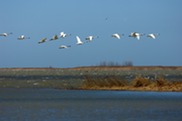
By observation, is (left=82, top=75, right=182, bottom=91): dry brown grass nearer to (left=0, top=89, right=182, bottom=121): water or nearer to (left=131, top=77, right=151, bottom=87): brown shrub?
(left=131, top=77, right=151, bottom=87): brown shrub

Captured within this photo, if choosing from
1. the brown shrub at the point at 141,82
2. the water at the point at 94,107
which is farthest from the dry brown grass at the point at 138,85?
the water at the point at 94,107

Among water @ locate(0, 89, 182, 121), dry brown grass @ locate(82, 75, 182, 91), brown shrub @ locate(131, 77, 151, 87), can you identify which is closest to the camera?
water @ locate(0, 89, 182, 121)

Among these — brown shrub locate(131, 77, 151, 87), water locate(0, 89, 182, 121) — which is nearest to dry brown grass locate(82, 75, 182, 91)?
brown shrub locate(131, 77, 151, 87)

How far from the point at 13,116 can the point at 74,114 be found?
3355 millimetres

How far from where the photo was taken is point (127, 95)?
59875mm

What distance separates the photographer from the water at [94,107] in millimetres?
39469

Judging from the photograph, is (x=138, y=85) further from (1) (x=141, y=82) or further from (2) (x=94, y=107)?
(2) (x=94, y=107)

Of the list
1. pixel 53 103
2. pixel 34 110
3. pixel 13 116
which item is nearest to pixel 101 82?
pixel 53 103

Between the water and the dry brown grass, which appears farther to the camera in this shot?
the dry brown grass

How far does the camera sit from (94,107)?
4700 centimetres

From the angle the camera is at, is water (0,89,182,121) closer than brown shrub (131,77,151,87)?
Yes

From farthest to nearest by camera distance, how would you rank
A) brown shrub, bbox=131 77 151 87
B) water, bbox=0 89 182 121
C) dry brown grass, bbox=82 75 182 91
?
brown shrub, bbox=131 77 151 87 < dry brown grass, bbox=82 75 182 91 < water, bbox=0 89 182 121

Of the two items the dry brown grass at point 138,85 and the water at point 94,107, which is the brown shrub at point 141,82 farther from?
the water at point 94,107

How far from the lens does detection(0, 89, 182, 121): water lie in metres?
39.5
